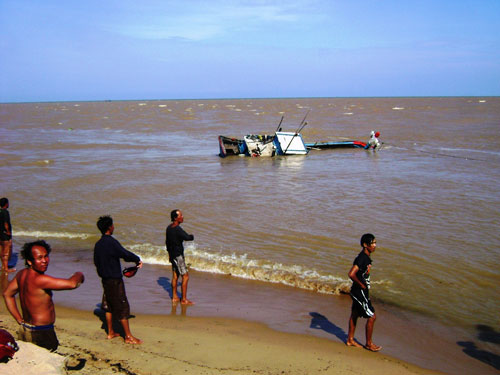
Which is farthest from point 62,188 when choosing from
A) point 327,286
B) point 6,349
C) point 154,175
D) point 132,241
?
point 6,349

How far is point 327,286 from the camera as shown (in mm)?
7250

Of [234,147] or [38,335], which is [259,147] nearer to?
[234,147]

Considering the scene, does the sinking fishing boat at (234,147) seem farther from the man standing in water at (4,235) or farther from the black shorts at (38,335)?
the black shorts at (38,335)

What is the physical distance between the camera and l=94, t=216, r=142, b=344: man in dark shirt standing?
478 cm

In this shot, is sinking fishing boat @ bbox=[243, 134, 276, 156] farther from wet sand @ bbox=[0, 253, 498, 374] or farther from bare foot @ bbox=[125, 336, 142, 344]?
bare foot @ bbox=[125, 336, 142, 344]

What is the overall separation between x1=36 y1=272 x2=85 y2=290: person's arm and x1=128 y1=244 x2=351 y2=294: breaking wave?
4.55 meters

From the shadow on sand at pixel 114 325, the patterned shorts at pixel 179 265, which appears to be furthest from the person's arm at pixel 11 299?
the patterned shorts at pixel 179 265

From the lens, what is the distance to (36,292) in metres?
3.61

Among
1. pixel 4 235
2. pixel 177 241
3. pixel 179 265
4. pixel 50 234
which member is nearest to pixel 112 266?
pixel 177 241

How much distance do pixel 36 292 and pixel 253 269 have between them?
15.8ft

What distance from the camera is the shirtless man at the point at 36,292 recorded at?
11.6 ft

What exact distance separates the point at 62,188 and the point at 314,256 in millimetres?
10370

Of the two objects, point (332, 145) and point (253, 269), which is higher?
point (332, 145)

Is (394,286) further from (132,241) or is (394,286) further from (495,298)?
(132,241)
